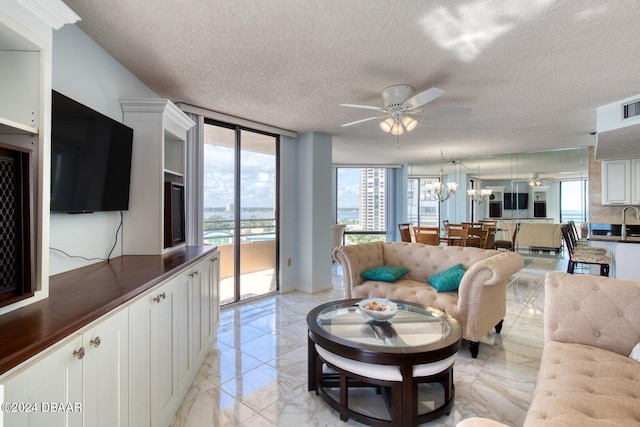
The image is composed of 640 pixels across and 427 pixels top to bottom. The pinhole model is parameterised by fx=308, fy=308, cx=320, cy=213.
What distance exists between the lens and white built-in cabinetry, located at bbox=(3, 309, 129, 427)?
841mm

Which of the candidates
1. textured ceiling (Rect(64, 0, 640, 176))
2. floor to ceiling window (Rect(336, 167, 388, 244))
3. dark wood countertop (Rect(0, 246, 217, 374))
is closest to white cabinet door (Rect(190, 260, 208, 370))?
dark wood countertop (Rect(0, 246, 217, 374))

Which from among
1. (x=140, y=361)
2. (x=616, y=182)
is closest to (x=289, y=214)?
(x=140, y=361)

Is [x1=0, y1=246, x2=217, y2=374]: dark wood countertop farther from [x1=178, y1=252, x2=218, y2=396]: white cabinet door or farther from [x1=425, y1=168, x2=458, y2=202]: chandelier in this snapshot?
[x1=425, y1=168, x2=458, y2=202]: chandelier

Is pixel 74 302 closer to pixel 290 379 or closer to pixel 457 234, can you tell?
pixel 290 379

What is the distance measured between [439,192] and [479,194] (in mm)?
→ 1102

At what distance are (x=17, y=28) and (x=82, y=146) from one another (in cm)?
80

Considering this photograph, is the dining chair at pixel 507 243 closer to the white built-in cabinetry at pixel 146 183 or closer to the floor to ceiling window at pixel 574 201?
the floor to ceiling window at pixel 574 201

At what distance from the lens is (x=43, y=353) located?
0.89 meters

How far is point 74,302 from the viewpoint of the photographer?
4.09 feet

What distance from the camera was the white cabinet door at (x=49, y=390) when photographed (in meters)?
0.81

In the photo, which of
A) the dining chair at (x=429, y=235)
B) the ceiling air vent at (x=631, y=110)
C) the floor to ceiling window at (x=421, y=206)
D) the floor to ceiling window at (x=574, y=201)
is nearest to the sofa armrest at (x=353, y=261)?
the dining chair at (x=429, y=235)

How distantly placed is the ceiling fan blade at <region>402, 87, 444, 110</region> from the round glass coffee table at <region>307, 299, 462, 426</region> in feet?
5.63

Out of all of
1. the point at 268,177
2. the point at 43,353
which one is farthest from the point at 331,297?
the point at 43,353

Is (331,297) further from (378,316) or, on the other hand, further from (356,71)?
(356,71)
